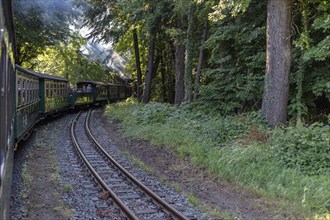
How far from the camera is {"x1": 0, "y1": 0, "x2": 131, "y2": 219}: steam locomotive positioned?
468 centimetres

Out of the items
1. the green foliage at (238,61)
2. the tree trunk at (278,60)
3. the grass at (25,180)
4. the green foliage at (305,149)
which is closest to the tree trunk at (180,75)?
the green foliage at (238,61)

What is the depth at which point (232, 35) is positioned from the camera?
1391 cm

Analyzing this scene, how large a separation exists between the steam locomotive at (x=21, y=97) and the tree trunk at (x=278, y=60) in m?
7.25

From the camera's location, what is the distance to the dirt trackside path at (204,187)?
266 inches

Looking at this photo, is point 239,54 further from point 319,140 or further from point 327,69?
point 319,140

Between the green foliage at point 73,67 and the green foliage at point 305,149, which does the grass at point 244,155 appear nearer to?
the green foliage at point 305,149

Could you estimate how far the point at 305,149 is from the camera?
28.0 ft

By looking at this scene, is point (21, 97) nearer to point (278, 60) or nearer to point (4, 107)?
point (4, 107)

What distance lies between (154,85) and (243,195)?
25954 mm

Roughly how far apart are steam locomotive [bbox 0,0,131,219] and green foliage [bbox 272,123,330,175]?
592 cm

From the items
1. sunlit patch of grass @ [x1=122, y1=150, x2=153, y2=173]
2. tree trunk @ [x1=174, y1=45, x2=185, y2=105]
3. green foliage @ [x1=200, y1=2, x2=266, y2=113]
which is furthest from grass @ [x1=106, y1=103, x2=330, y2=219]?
tree trunk @ [x1=174, y1=45, x2=185, y2=105]

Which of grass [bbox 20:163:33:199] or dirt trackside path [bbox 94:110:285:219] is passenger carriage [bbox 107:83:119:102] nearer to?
dirt trackside path [bbox 94:110:285:219]

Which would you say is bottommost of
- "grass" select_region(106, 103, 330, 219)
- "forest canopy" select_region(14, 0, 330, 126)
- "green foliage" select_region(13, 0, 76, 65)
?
"grass" select_region(106, 103, 330, 219)

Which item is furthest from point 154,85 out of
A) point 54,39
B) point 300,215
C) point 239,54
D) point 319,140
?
point 300,215
